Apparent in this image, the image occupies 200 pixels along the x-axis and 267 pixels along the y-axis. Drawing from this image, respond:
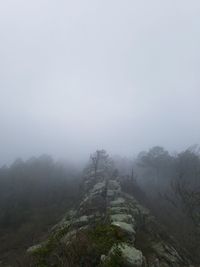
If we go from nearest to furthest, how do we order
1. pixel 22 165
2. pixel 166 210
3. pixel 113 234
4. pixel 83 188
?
pixel 113 234, pixel 166 210, pixel 83 188, pixel 22 165

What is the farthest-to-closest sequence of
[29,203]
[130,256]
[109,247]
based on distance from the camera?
[29,203]
[109,247]
[130,256]

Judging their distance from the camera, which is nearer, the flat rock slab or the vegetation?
the flat rock slab

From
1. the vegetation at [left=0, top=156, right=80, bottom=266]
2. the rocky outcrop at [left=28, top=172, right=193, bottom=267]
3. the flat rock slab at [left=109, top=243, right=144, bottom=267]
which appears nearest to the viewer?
the flat rock slab at [left=109, top=243, right=144, bottom=267]

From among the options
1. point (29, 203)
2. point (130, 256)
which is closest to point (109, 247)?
point (130, 256)

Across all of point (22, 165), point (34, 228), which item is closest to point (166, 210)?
point (34, 228)

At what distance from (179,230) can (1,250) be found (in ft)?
49.6

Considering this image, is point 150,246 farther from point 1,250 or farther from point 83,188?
point 83,188

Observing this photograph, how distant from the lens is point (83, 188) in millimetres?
49000

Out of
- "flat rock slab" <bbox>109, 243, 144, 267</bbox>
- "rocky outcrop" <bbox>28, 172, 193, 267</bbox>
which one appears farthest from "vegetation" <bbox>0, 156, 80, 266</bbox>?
"flat rock slab" <bbox>109, 243, 144, 267</bbox>

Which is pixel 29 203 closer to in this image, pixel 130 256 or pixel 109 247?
pixel 109 247

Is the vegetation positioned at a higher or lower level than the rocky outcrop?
lower

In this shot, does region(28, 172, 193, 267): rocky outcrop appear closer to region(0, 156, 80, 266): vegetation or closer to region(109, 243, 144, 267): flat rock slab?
region(109, 243, 144, 267): flat rock slab

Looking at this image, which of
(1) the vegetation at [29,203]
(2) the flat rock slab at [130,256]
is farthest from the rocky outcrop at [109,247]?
(1) the vegetation at [29,203]

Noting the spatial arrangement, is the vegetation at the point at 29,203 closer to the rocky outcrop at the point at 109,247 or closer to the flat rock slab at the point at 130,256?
the rocky outcrop at the point at 109,247
